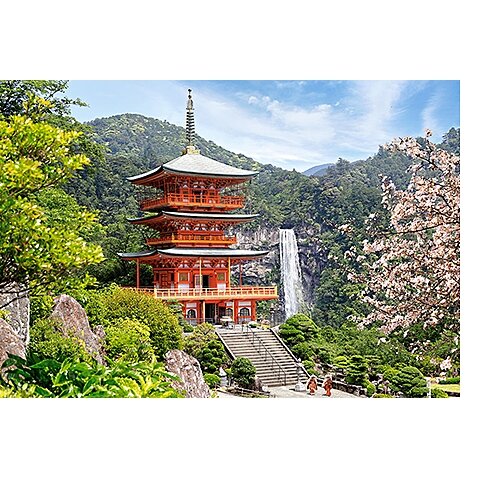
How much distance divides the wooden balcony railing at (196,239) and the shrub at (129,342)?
1.11m

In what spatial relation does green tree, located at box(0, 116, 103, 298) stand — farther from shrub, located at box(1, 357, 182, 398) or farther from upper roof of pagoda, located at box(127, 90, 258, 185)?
upper roof of pagoda, located at box(127, 90, 258, 185)

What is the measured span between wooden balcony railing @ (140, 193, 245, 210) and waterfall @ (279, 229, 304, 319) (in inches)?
25.1

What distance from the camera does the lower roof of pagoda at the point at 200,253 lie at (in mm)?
6447

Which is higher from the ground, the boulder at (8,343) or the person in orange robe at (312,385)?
the boulder at (8,343)

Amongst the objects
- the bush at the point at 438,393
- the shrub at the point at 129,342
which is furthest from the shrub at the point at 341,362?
the shrub at the point at 129,342

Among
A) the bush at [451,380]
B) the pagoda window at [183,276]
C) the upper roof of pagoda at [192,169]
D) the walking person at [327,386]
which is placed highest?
the upper roof of pagoda at [192,169]

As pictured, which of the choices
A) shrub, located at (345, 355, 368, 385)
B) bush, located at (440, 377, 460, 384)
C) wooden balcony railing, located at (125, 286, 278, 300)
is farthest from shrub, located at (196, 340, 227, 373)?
bush, located at (440, 377, 460, 384)

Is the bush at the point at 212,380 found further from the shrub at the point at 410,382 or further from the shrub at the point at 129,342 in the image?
the shrub at the point at 410,382

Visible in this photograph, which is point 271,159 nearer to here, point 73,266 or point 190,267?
point 190,267

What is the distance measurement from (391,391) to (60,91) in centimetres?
391

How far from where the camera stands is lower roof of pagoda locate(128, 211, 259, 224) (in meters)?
6.61

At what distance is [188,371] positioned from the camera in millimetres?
5754

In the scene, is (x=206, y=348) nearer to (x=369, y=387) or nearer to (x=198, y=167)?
(x=369, y=387)
